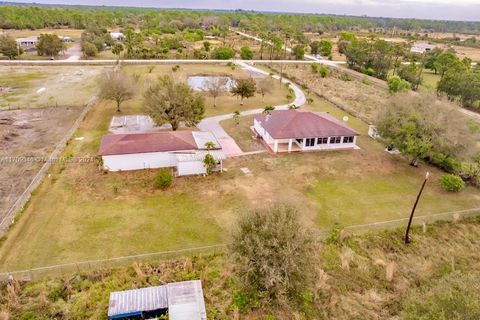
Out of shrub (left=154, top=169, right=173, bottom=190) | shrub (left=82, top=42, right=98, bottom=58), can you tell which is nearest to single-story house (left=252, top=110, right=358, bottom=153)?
shrub (left=154, top=169, right=173, bottom=190)

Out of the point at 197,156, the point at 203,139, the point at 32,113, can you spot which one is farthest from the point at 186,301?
the point at 32,113

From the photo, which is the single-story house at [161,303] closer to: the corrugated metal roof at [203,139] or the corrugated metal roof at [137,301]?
the corrugated metal roof at [137,301]

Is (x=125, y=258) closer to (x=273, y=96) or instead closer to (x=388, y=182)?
(x=388, y=182)

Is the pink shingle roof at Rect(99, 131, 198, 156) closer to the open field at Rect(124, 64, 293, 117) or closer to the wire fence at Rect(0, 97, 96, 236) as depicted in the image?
the wire fence at Rect(0, 97, 96, 236)

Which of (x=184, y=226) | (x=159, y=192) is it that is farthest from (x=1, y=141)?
(x=184, y=226)

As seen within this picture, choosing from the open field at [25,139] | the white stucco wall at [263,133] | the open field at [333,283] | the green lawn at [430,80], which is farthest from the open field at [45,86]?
the green lawn at [430,80]
